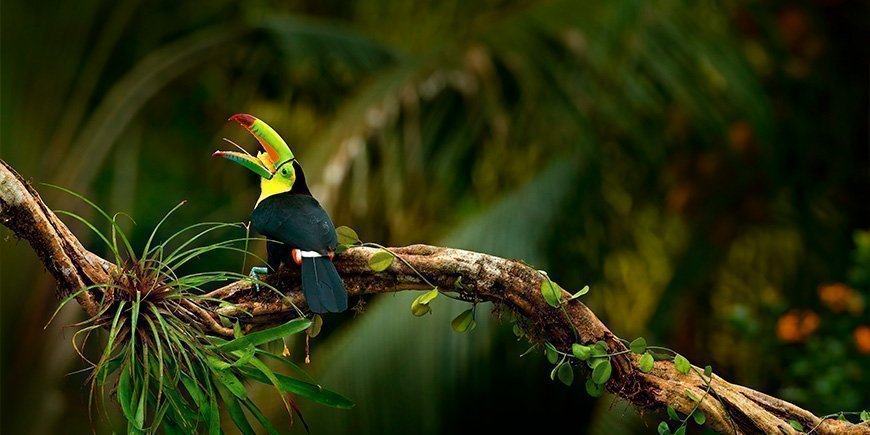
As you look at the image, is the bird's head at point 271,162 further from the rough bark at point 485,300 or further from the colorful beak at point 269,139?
the rough bark at point 485,300

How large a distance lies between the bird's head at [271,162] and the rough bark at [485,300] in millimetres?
147

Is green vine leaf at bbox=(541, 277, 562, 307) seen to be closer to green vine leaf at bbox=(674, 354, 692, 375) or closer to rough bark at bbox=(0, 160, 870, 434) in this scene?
rough bark at bbox=(0, 160, 870, 434)

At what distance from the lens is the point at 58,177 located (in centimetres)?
362

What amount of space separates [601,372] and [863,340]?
179 centimetres

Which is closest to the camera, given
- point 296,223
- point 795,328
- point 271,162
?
point 296,223

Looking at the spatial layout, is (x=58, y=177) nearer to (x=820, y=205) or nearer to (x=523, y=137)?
(x=523, y=137)

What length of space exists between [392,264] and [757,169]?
8.27 ft

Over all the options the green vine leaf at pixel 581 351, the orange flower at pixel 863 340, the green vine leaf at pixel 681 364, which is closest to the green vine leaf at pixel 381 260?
the green vine leaf at pixel 581 351

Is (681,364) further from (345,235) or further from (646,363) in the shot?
(345,235)

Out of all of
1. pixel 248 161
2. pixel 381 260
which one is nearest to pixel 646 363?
pixel 381 260

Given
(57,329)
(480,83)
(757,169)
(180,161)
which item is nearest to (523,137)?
(480,83)

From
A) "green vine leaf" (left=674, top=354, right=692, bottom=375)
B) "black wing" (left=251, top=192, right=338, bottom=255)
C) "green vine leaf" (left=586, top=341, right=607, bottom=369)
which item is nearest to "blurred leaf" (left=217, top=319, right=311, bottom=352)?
"black wing" (left=251, top=192, right=338, bottom=255)

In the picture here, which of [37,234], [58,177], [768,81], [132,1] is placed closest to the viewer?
[37,234]

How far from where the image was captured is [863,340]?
9.53ft
